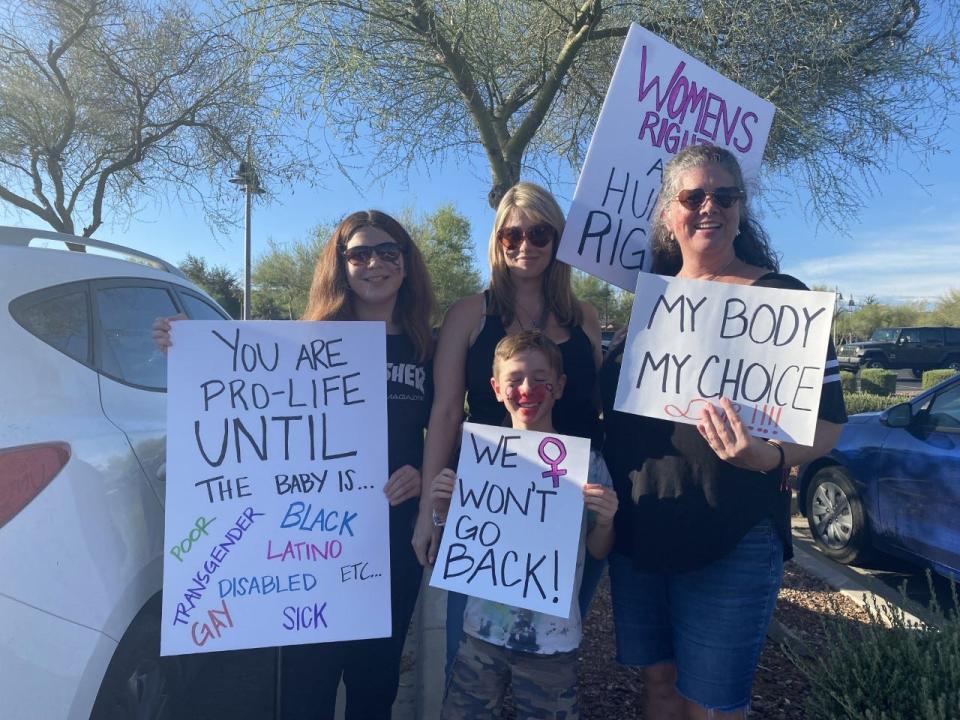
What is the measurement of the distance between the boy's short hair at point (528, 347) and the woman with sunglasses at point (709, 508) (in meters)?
0.27

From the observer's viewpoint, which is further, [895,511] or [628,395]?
[895,511]

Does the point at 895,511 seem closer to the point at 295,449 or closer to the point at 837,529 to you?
the point at 837,529

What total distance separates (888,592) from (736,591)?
308cm

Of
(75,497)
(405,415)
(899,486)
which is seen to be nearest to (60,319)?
(75,497)

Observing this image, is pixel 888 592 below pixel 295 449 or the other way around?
below

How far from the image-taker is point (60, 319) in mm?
1912

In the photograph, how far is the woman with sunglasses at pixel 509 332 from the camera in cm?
209

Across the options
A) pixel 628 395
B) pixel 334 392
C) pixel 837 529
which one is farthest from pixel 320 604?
pixel 837 529

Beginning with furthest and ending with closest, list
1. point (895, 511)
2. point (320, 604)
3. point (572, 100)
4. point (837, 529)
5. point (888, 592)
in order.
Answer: point (572, 100)
point (837, 529)
point (895, 511)
point (888, 592)
point (320, 604)

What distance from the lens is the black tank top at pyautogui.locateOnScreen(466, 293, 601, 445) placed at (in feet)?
6.88

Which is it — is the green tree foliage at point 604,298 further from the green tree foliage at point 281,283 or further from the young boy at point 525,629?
the young boy at point 525,629

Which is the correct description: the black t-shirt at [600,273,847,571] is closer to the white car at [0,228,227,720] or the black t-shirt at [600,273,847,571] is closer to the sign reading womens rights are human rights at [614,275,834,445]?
the sign reading womens rights are human rights at [614,275,834,445]

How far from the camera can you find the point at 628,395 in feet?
5.96

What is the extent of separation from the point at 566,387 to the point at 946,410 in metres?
3.53
